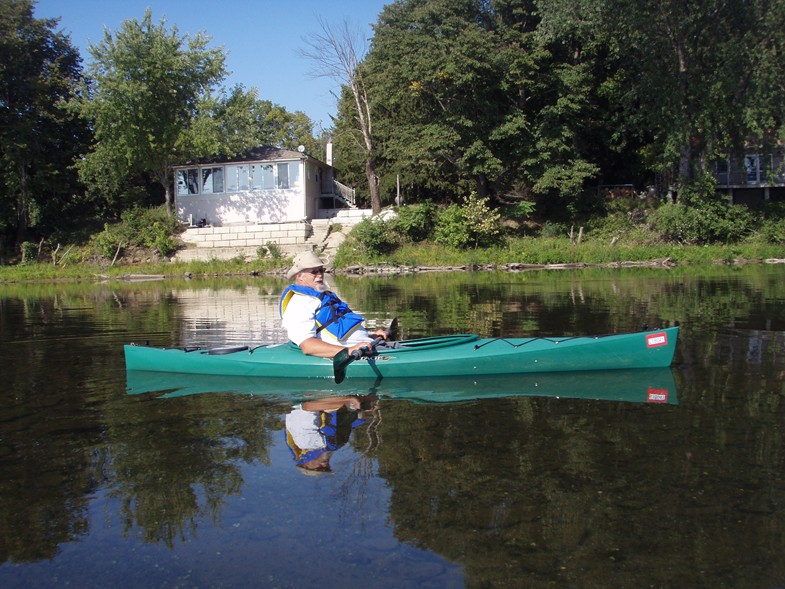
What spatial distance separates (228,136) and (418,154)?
31.2 ft

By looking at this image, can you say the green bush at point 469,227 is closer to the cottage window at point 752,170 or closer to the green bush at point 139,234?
the green bush at point 139,234

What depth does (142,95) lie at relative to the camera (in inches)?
1259

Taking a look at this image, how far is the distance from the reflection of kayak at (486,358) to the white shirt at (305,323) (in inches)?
9.2

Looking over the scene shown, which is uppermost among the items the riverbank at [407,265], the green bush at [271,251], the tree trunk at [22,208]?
the tree trunk at [22,208]

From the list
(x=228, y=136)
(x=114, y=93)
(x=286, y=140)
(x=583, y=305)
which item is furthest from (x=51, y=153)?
(x=583, y=305)

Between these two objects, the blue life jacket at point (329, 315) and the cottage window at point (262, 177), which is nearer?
the blue life jacket at point (329, 315)

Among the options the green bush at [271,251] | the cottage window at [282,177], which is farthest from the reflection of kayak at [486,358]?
the cottage window at [282,177]

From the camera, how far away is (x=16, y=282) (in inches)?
1139

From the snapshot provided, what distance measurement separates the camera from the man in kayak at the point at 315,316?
728 cm

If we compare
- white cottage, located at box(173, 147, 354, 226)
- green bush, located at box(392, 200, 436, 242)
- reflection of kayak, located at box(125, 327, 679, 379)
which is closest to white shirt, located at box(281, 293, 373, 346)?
reflection of kayak, located at box(125, 327, 679, 379)

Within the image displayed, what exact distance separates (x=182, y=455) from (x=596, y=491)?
291 cm

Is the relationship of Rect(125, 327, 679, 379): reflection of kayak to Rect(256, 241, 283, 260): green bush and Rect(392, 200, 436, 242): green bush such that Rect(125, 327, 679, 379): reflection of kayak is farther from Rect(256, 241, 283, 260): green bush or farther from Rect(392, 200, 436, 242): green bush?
Rect(392, 200, 436, 242): green bush

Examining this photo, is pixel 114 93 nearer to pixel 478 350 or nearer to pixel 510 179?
pixel 510 179

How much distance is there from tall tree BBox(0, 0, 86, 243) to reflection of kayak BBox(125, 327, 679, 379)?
97.3ft
